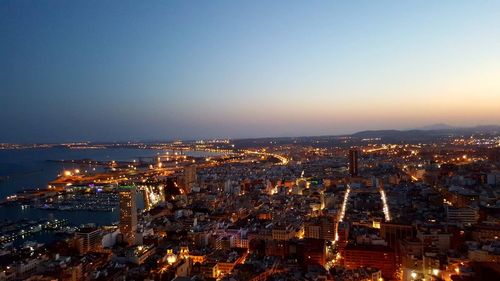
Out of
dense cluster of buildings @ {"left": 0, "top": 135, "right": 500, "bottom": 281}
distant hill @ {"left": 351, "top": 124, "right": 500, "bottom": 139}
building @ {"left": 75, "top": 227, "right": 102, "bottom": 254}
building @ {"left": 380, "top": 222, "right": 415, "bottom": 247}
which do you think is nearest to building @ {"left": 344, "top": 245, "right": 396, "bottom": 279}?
dense cluster of buildings @ {"left": 0, "top": 135, "right": 500, "bottom": 281}

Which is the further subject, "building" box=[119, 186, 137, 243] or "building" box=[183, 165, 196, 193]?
"building" box=[183, 165, 196, 193]

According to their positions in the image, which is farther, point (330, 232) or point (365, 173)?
point (365, 173)

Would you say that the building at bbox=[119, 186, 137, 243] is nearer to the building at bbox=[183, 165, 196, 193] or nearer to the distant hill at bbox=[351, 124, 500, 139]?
the building at bbox=[183, 165, 196, 193]

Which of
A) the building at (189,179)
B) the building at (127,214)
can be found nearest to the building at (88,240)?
the building at (127,214)

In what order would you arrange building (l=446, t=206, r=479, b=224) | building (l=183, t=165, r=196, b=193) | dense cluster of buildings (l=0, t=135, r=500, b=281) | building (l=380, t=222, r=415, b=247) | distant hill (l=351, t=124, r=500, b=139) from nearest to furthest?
1. dense cluster of buildings (l=0, t=135, r=500, b=281)
2. building (l=380, t=222, r=415, b=247)
3. building (l=446, t=206, r=479, b=224)
4. building (l=183, t=165, r=196, b=193)
5. distant hill (l=351, t=124, r=500, b=139)

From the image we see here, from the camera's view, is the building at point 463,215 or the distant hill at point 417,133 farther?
the distant hill at point 417,133

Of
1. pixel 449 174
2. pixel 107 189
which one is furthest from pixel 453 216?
pixel 107 189

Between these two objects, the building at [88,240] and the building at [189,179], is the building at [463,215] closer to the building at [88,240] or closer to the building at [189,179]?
the building at [88,240]

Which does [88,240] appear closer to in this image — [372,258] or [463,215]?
[372,258]

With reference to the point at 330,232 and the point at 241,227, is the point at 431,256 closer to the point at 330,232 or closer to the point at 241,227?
the point at 330,232

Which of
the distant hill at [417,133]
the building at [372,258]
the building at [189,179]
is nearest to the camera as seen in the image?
the building at [372,258]

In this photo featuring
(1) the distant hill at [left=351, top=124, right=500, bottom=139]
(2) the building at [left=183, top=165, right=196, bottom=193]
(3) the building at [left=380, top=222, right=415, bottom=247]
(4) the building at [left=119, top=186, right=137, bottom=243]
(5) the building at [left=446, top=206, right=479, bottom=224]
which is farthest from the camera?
(1) the distant hill at [left=351, top=124, right=500, bottom=139]
